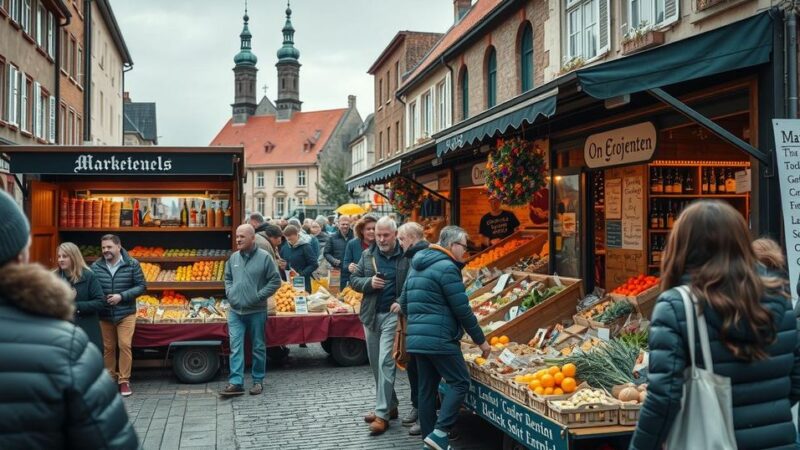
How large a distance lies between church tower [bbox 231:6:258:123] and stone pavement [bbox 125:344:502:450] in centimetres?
9307

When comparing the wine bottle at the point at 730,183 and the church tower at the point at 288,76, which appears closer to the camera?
the wine bottle at the point at 730,183

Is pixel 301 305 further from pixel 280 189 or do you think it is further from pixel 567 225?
pixel 280 189

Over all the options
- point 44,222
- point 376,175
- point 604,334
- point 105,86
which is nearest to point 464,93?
point 376,175

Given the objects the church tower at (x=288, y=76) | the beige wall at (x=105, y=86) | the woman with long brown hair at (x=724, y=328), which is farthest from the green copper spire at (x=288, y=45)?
the woman with long brown hair at (x=724, y=328)

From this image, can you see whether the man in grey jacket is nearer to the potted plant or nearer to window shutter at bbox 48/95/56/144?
the potted plant

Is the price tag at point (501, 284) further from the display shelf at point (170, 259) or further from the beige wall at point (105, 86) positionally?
the beige wall at point (105, 86)

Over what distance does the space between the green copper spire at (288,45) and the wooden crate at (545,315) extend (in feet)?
311

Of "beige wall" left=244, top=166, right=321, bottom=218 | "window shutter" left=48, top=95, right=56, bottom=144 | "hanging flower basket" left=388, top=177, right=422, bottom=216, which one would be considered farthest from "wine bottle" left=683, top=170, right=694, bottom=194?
"beige wall" left=244, top=166, right=321, bottom=218

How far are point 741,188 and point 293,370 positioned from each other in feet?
20.5

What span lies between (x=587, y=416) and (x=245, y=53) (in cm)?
10466

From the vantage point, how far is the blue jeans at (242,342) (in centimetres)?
870

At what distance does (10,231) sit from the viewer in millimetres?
2205

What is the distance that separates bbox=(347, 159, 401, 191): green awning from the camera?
14379 millimetres

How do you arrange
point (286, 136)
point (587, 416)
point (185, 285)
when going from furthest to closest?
point (286, 136), point (185, 285), point (587, 416)
